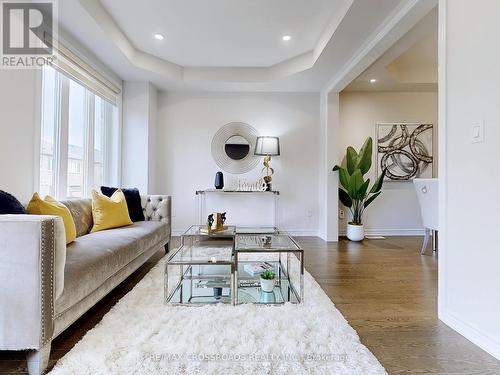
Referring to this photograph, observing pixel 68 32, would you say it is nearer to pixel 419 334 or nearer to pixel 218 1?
pixel 218 1

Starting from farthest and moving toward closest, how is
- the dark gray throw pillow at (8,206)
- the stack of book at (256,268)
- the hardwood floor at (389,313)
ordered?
A: the stack of book at (256,268) → the dark gray throw pillow at (8,206) → the hardwood floor at (389,313)

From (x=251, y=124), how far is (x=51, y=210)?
10.8 feet

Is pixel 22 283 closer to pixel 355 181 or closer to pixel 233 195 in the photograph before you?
pixel 233 195

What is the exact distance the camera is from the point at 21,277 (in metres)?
1.25

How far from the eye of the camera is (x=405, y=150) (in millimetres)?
4805

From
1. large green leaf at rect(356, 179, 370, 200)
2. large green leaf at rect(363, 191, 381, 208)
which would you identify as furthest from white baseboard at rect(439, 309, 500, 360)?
large green leaf at rect(363, 191, 381, 208)

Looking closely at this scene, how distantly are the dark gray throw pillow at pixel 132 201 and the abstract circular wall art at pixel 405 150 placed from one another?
12.9ft

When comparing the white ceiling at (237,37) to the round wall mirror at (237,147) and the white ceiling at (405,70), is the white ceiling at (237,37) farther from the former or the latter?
the round wall mirror at (237,147)

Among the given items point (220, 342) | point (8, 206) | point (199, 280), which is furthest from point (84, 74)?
point (220, 342)

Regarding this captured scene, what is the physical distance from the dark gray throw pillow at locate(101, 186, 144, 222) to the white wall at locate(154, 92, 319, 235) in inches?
51.2

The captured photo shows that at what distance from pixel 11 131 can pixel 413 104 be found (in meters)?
5.50

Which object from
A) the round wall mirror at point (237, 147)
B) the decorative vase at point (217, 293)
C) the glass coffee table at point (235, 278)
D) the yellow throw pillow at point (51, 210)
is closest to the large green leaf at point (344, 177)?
the round wall mirror at point (237, 147)

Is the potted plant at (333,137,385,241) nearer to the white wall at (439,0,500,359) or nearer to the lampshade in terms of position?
the lampshade

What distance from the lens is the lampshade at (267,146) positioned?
4.38 metres
